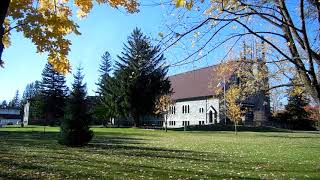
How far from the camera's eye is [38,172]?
39.8 ft

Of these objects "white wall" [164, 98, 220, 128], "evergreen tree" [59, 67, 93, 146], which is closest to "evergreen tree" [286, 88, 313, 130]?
"white wall" [164, 98, 220, 128]

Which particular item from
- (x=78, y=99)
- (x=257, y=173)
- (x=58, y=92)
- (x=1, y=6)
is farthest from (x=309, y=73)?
(x=58, y=92)

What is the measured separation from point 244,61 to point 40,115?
3314 inches

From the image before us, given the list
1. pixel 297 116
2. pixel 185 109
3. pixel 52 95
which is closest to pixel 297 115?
pixel 297 116

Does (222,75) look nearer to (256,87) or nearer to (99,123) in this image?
(256,87)

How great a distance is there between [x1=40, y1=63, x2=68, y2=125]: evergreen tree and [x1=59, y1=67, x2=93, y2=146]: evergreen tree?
208ft

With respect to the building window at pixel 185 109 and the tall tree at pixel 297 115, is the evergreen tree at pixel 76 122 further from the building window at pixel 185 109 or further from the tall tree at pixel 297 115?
the building window at pixel 185 109

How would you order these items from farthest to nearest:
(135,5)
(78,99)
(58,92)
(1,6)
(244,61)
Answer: (58,92), (78,99), (244,61), (135,5), (1,6)

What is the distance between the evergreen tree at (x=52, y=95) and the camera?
87.4 meters

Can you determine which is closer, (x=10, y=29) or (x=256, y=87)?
(x=10, y=29)

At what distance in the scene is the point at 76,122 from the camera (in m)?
24.1

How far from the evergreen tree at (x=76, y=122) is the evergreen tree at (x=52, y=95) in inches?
2494

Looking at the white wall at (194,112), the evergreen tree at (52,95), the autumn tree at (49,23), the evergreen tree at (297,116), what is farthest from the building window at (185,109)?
the autumn tree at (49,23)

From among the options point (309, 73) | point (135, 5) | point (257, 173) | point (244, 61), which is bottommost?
point (257, 173)
